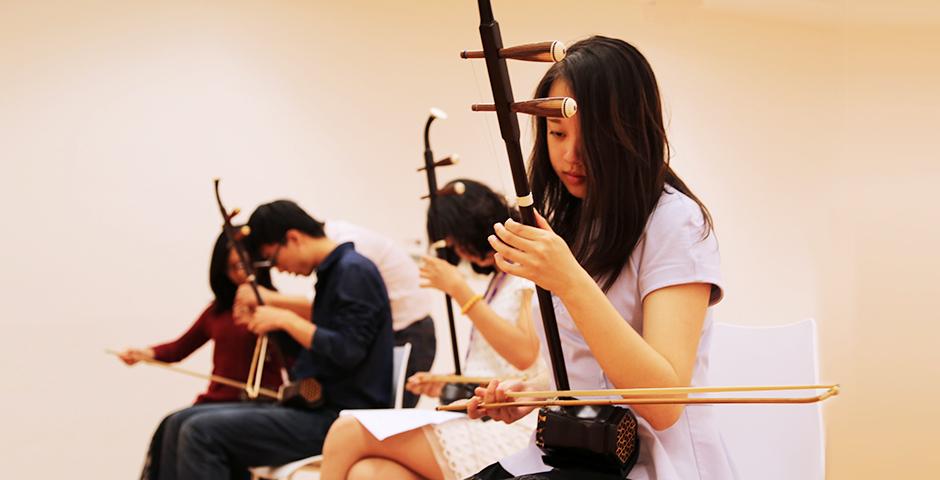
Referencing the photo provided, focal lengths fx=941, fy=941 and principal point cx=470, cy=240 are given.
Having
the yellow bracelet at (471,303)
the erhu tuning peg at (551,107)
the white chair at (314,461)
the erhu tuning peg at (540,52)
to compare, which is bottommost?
the white chair at (314,461)

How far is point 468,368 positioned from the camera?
212cm

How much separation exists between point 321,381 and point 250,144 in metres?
1.82

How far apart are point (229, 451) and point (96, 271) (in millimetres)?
1667

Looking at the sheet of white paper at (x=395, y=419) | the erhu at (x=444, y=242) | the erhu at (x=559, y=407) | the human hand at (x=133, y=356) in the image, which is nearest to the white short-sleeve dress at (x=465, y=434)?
the sheet of white paper at (x=395, y=419)

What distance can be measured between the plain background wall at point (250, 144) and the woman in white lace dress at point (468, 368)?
1.95ft

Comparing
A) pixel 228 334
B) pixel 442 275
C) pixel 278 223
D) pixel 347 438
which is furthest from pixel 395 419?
pixel 228 334

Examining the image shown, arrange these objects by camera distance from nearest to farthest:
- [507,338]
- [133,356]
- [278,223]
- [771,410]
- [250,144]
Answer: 1. [771,410]
2. [507,338]
3. [278,223]
4. [133,356]
5. [250,144]

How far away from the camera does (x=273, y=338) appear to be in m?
2.67

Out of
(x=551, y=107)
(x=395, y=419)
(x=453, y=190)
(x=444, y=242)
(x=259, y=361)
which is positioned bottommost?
(x=259, y=361)

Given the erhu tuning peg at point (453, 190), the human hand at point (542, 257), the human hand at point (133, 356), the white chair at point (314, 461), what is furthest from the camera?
the human hand at point (133, 356)

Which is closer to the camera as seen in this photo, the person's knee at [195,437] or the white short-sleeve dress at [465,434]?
the white short-sleeve dress at [465,434]

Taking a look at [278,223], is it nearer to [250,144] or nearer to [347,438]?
[347,438]

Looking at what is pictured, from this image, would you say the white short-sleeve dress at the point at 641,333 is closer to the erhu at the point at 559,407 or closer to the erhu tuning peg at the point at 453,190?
the erhu at the point at 559,407

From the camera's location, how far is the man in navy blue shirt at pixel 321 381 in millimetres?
2365
